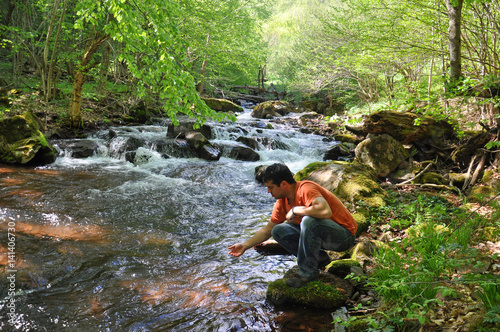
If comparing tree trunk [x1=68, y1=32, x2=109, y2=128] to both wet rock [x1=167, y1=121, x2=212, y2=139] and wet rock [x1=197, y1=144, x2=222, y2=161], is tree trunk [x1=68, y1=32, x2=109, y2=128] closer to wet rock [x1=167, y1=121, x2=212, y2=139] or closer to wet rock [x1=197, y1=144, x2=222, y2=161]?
wet rock [x1=167, y1=121, x2=212, y2=139]

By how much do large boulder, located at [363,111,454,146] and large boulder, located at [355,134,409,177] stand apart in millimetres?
625

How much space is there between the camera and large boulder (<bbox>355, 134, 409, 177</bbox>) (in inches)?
352

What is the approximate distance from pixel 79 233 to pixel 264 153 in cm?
889

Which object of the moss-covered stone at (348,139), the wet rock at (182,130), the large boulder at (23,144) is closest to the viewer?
the large boulder at (23,144)

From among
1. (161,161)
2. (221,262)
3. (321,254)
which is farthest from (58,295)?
(161,161)

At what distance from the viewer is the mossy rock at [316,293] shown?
10.1 feet

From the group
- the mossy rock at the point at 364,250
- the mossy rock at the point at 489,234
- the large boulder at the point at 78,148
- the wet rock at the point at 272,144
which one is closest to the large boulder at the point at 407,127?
the wet rock at the point at 272,144

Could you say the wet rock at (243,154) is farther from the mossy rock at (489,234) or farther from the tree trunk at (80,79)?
the mossy rock at (489,234)

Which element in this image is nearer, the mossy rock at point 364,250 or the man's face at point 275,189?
the man's face at point 275,189

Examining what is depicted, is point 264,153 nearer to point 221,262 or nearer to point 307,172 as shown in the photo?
point 307,172

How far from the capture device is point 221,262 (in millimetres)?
4219

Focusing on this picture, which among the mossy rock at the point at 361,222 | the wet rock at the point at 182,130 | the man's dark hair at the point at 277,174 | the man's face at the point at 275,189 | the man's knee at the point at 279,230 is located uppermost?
the wet rock at the point at 182,130

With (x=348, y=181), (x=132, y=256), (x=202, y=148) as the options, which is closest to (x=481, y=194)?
(x=348, y=181)

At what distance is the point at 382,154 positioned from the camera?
9102 mm
